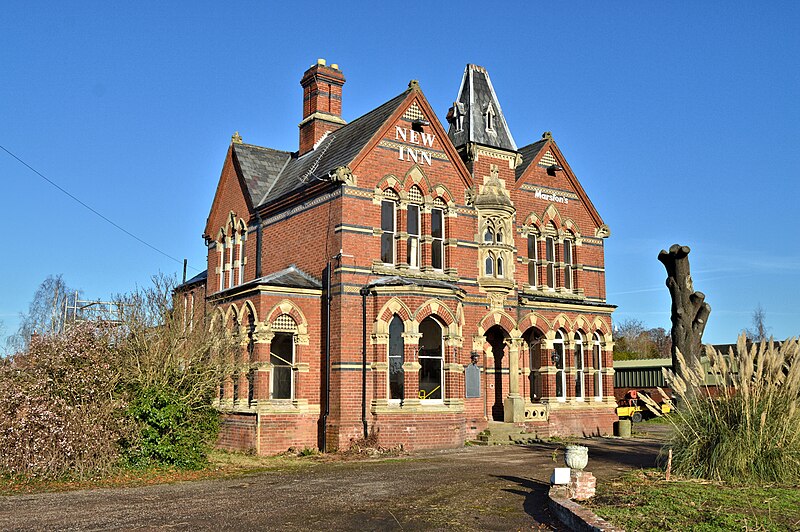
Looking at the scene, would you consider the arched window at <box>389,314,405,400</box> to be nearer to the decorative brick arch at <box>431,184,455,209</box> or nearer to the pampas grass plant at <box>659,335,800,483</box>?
the decorative brick arch at <box>431,184,455,209</box>

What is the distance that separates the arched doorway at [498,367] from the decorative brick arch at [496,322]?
0.66 meters

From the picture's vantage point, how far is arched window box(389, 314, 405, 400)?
21938mm

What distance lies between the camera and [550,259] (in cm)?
2852

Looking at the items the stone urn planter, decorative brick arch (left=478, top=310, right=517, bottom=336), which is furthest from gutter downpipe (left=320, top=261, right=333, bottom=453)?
the stone urn planter

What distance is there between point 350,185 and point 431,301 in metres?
4.11

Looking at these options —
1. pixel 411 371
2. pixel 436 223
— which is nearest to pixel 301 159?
pixel 436 223

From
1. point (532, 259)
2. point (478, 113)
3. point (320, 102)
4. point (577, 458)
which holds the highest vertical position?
point (320, 102)

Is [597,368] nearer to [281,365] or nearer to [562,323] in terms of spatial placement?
[562,323]

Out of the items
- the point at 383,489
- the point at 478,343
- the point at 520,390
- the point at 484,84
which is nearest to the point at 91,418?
the point at 383,489

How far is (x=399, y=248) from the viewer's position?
75.8 feet

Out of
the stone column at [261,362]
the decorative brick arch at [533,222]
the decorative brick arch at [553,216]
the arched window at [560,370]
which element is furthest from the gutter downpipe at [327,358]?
the decorative brick arch at [553,216]

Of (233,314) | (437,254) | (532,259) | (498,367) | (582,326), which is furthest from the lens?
(582,326)

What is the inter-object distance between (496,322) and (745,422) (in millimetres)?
12324

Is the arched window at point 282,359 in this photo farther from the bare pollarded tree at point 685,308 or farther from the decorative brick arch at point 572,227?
the decorative brick arch at point 572,227
